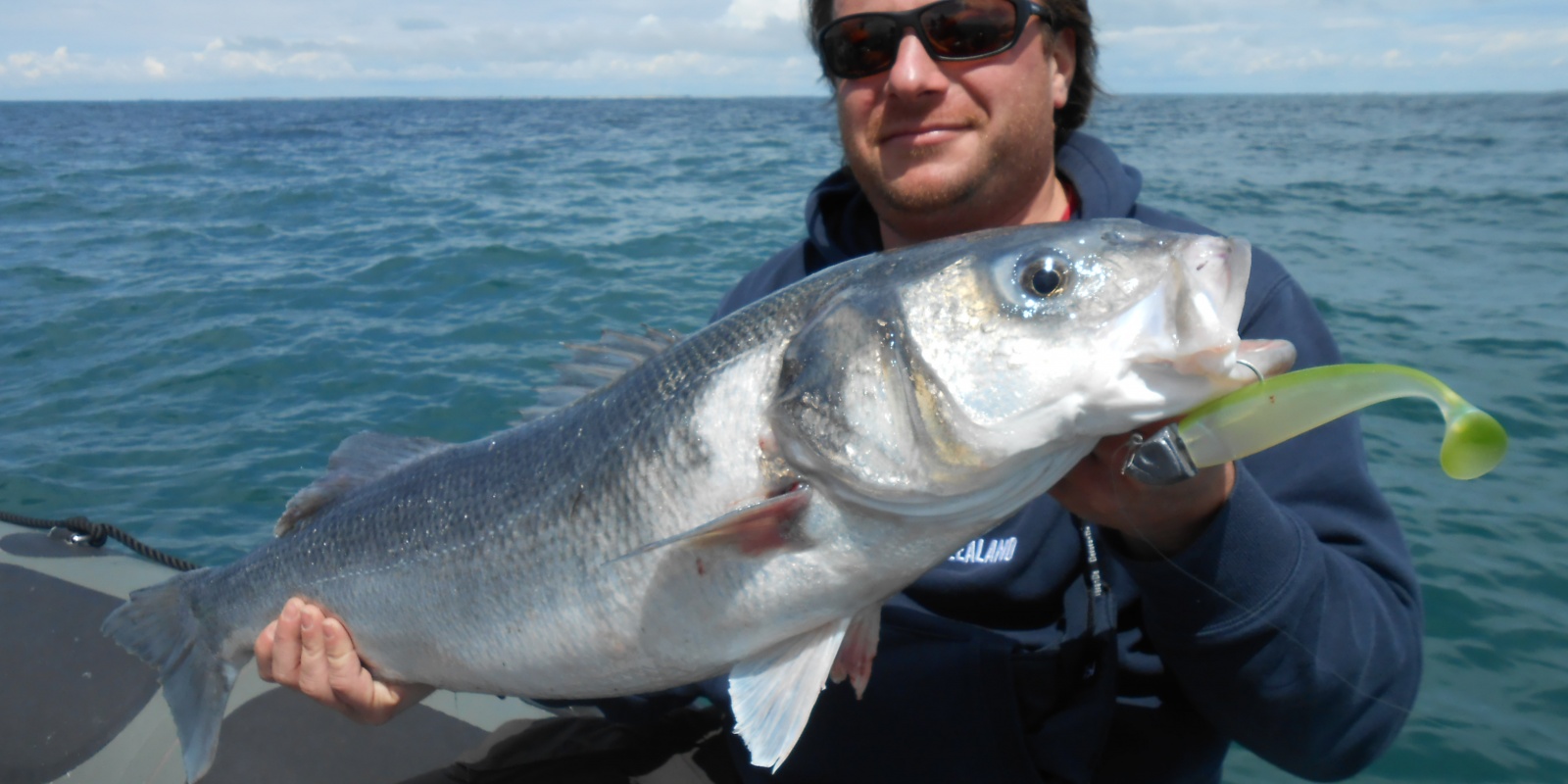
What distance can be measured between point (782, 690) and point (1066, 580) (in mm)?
876

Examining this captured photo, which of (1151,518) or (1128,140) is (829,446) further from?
(1128,140)

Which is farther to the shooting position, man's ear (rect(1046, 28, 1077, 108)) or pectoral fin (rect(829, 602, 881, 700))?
man's ear (rect(1046, 28, 1077, 108))

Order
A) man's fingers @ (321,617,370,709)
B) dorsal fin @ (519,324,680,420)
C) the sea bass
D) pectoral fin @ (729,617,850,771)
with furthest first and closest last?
man's fingers @ (321,617,370,709) < dorsal fin @ (519,324,680,420) < pectoral fin @ (729,617,850,771) < the sea bass

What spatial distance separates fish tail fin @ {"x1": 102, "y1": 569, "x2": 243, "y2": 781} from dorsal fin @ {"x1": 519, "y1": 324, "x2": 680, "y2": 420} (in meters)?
1.28

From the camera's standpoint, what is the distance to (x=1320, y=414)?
4.20ft

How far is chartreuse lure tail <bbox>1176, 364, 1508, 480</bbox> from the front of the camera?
1.20 metres

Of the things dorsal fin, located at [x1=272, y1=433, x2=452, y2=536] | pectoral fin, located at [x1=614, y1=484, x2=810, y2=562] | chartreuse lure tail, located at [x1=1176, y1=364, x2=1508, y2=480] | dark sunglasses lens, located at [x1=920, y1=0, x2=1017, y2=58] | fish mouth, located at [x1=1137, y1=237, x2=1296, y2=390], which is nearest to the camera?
chartreuse lure tail, located at [x1=1176, y1=364, x2=1508, y2=480]

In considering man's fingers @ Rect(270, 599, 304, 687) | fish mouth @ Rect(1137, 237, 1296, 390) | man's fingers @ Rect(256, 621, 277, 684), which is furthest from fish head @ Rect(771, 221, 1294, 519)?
man's fingers @ Rect(256, 621, 277, 684)

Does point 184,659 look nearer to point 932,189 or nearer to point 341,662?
point 341,662

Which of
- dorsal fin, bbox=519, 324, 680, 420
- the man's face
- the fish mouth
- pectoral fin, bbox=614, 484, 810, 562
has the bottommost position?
pectoral fin, bbox=614, 484, 810, 562

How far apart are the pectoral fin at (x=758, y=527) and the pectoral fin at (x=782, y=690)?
224mm

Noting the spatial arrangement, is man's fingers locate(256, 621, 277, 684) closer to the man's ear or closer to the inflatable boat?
the inflatable boat

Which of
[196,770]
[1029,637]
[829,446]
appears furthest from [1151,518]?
[196,770]

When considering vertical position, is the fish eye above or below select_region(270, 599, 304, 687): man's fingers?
above
